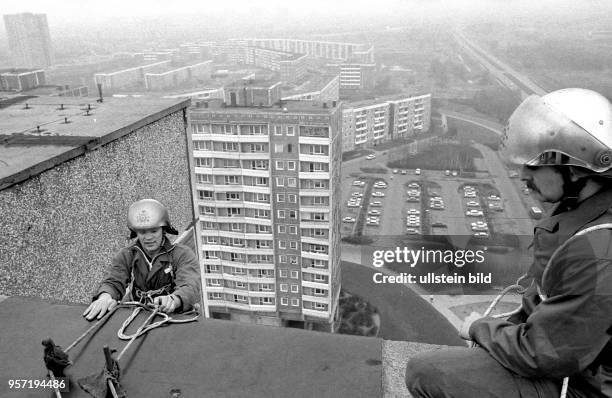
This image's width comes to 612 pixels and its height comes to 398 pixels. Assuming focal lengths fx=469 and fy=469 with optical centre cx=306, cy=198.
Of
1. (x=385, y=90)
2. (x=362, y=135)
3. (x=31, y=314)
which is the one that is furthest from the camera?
(x=385, y=90)

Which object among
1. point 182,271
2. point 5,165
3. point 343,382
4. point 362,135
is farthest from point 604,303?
point 362,135

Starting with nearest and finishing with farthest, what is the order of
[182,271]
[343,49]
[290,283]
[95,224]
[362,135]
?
[182,271] → [95,224] → [290,283] → [362,135] → [343,49]

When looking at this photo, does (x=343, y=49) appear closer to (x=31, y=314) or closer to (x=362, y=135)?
(x=362, y=135)

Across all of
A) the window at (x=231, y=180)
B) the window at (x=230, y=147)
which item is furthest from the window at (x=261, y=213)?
the window at (x=230, y=147)

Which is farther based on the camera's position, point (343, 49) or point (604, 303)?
point (343, 49)

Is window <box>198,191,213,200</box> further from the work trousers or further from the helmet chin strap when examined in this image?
the helmet chin strap

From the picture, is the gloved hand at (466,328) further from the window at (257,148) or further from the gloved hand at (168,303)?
the window at (257,148)
